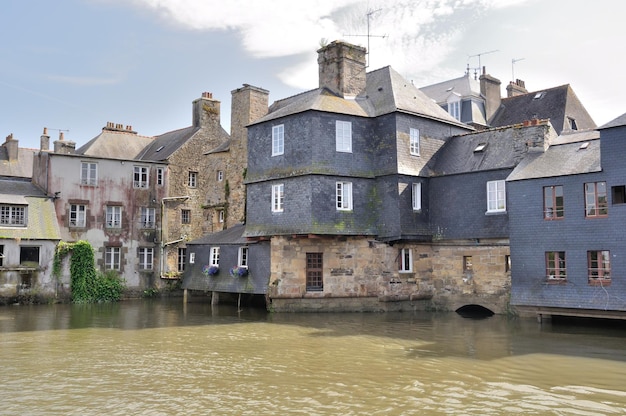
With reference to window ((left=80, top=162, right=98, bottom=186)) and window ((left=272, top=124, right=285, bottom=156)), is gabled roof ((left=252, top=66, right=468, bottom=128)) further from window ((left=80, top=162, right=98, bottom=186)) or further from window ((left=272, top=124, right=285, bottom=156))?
window ((left=80, top=162, right=98, bottom=186))

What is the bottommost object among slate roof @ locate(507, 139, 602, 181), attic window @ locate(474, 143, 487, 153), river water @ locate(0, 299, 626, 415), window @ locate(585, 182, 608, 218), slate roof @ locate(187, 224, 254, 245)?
river water @ locate(0, 299, 626, 415)

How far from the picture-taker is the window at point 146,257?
121 feet

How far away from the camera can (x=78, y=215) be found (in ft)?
114

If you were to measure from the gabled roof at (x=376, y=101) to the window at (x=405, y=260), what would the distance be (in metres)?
6.61

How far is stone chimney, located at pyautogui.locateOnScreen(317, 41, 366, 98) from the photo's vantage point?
28766 millimetres

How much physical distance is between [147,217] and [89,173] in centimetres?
453

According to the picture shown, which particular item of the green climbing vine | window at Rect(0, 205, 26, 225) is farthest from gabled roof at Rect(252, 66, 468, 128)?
window at Rect(0, 205, 26, 225)

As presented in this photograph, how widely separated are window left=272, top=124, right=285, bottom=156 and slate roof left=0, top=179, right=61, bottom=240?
1354 cm

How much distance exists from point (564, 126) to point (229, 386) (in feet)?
91.0

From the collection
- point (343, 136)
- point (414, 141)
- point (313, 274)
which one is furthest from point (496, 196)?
point (313, 274)

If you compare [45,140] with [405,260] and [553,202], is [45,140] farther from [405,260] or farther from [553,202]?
[553,202]

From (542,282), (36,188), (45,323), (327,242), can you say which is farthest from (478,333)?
(36,188)

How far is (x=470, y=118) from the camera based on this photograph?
3600 centimetres

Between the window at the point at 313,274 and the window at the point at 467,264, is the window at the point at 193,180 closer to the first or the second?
the window at the point at 313,274
